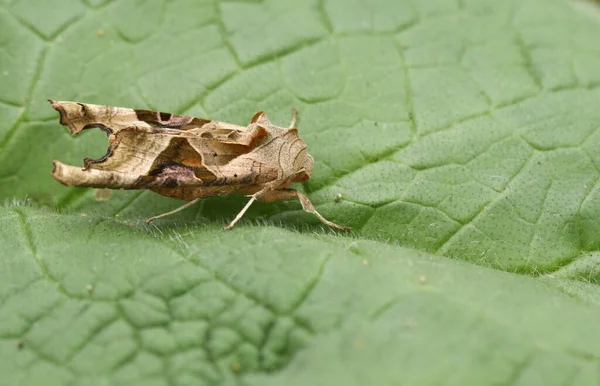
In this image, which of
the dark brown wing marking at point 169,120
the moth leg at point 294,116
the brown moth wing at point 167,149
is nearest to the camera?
the brown moth wing at point 167,149

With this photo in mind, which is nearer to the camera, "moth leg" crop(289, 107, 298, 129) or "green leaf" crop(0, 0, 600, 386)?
"green leaf" crop(0, 0, 600, 386)

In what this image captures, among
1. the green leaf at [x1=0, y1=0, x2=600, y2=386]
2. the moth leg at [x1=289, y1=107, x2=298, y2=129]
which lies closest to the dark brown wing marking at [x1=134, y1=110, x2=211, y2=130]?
the green leaf at [x1=0, y1=0, x2=600, y2=386]

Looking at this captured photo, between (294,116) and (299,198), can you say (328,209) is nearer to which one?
(299,198)

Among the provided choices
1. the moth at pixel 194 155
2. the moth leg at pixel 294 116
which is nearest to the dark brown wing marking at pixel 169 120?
the moth at pixel 194 155

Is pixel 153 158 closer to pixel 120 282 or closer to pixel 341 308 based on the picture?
pixel 120 282

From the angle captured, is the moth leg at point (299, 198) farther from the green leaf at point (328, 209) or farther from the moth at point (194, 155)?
the green leaf at point (328, 209)

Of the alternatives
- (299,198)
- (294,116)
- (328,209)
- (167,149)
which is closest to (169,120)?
(167,149)

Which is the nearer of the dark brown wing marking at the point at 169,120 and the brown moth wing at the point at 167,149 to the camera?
the brown moth wing at the point at 167,149

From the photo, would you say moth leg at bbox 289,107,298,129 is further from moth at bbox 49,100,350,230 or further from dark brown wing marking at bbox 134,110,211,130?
dark brown wing marking at bbox 134,110,211,130
